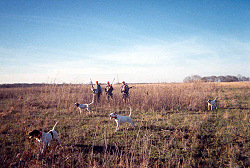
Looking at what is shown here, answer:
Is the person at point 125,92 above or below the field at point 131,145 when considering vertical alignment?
above

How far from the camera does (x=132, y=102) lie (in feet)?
37.3

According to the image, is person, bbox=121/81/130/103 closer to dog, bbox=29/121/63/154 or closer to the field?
the field

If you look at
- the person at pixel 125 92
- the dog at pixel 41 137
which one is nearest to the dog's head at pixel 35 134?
the dog at pixel 41 137

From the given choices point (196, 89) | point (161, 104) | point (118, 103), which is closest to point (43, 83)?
point (118, 103)

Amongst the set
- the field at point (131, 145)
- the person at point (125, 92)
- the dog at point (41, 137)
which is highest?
the person at point (125, 92)

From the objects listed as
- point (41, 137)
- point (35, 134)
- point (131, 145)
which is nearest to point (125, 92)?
point (131, 145)

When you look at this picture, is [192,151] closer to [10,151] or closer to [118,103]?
[10,151]

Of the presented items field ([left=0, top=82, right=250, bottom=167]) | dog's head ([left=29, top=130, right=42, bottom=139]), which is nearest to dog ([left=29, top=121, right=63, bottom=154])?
dog's head ([left=29, top=130, right=42, bottom=139])

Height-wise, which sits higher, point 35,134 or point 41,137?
point 35,134

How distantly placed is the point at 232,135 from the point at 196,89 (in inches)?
379

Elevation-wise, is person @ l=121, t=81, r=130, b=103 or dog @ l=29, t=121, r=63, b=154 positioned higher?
person @ l=121, t=81, r=130, b=103

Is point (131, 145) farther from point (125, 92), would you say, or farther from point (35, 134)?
point (125, 92)

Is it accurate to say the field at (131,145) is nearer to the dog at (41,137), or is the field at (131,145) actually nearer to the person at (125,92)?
the dog at (41,137)

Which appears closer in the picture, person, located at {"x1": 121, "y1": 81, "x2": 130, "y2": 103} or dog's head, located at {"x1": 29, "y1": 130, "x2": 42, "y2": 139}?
dog's head, located at {"x1": 29, "y1": 130, "x2": 42, "y2": 139}
